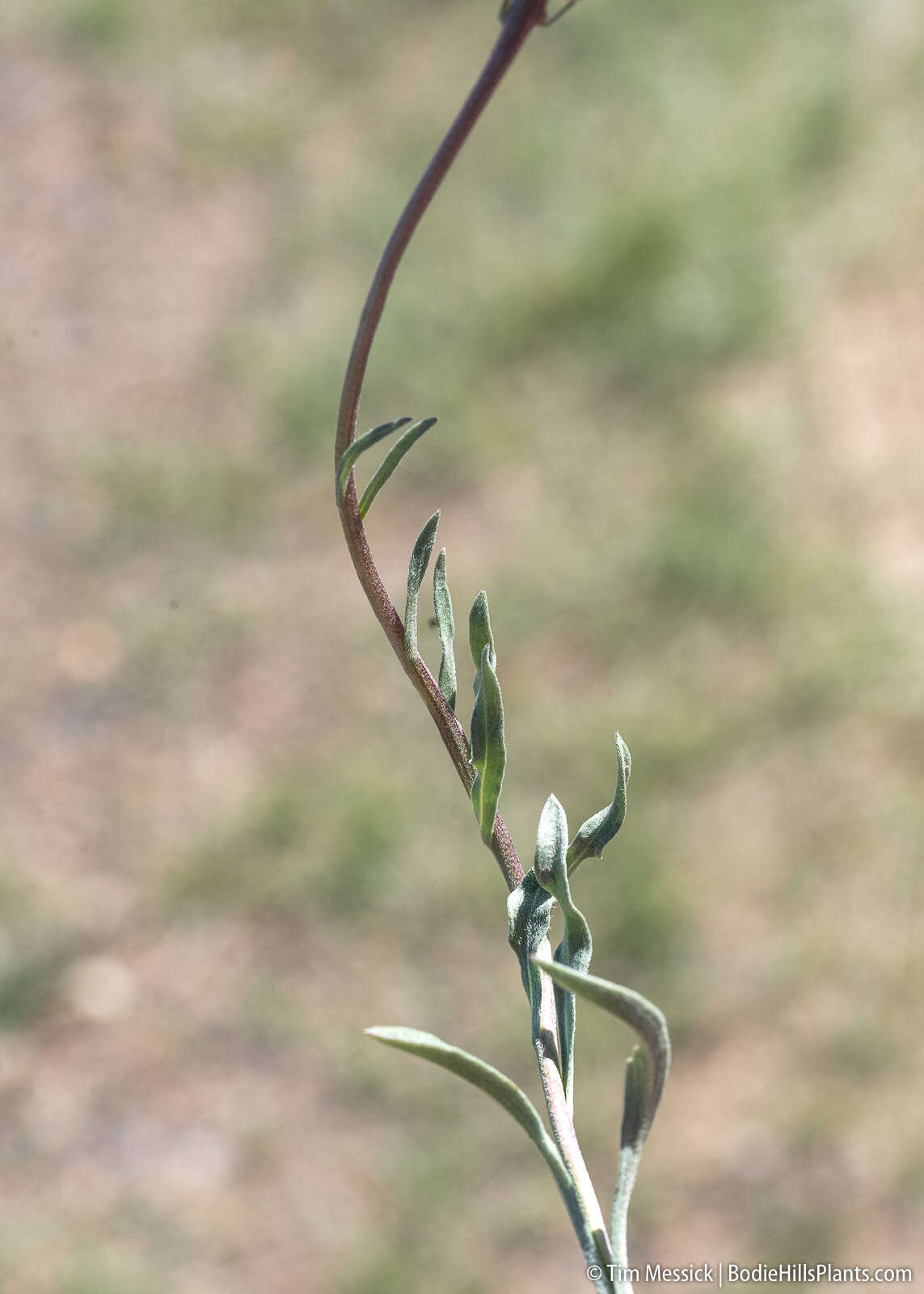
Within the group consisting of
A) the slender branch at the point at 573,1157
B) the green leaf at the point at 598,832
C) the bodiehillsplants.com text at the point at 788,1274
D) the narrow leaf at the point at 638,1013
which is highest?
the bodiehillsplants.com text at the point at 788,1274

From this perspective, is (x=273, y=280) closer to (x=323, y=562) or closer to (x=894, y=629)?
(x=323, y=562)

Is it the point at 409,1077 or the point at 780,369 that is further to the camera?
the point at 780,369

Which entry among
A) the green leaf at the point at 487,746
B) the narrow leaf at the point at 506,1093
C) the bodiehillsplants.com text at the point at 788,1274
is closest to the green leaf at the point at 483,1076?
the narrow leaf at the point at 506,1093

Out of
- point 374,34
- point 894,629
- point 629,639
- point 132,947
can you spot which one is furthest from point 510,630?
point 374,34

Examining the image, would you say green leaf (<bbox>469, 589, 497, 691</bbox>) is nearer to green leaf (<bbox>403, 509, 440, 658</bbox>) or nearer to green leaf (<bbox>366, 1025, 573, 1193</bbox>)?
green leaf (<bbox>403, 509, 440, 658</bbox>)

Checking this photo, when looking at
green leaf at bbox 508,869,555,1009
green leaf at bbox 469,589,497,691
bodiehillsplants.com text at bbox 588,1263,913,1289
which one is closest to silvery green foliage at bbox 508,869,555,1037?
green leaf at bbox 508,869,555,1009

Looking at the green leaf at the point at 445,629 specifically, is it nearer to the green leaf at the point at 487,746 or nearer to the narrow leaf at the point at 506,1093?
the green leaf at the point at 487,746
